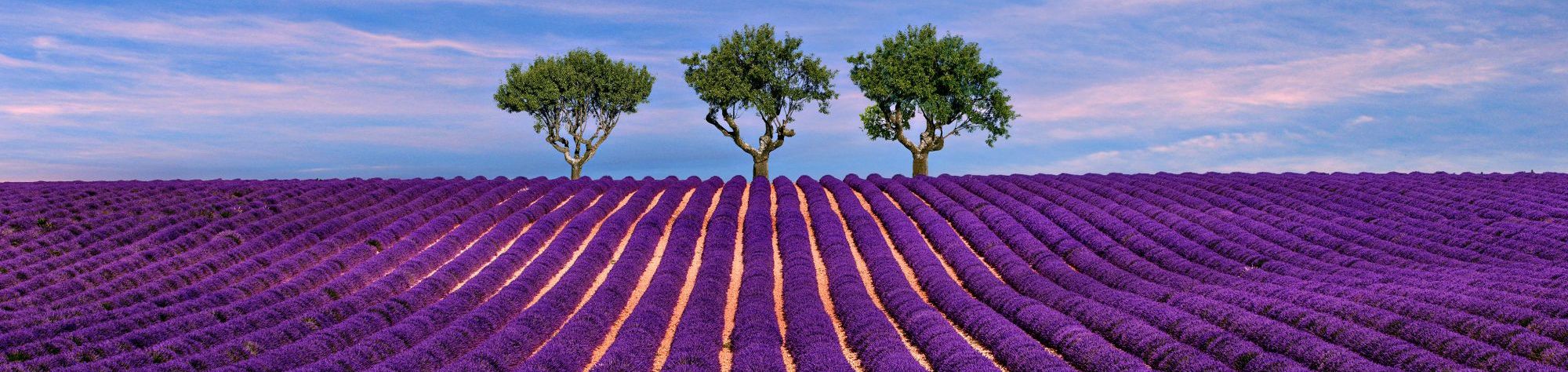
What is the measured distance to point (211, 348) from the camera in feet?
38.0

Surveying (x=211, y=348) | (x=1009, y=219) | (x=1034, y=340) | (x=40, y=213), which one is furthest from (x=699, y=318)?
(x=40, y=213)

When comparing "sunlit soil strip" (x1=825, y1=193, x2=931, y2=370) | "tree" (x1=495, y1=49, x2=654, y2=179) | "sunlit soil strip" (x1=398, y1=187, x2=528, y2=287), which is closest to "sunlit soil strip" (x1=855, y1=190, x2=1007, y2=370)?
"sunlit soil strip" (x1=825, y1=193, x2=931, y2=370)

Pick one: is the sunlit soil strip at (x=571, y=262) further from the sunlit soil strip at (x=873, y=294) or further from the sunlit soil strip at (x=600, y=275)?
the sunlit soil strip at (x=873, y=294)

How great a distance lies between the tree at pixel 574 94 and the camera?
1756 inches

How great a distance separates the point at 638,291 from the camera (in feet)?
53.3

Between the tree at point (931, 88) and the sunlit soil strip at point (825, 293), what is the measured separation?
15762mm

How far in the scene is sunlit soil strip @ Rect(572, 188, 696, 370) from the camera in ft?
40.3

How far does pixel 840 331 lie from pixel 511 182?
1801cm

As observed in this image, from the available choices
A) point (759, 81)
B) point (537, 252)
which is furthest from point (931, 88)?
point (537, 252)

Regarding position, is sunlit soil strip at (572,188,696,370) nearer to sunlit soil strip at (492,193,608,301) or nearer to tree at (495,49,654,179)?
sunlit soil strip at (492,193,608,301)

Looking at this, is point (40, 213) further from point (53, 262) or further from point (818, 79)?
point (818, 79)

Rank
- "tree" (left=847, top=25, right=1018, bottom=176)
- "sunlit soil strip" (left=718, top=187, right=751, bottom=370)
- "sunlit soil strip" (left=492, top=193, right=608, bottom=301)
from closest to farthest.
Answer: "sunlit soil strip" (left=718, top=187, right=751, bottom=370)
"sunlit soil strip" (left=492, top=193, right=608, bottom=301)
"tree" (left=847, top=25, right=1018, bottom=176)

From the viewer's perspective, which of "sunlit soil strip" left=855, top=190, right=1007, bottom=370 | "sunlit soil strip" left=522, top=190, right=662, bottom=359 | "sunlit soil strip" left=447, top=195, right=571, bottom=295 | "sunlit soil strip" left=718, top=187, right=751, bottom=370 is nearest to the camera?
"sunlit soil strip" left=718, top=187, right=751, bottom=370

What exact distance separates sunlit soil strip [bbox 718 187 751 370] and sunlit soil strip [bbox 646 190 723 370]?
1.84ft
